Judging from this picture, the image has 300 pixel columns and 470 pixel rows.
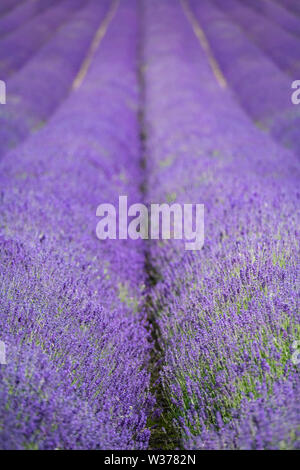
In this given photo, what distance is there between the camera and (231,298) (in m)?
1.96

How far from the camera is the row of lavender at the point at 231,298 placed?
147 cm

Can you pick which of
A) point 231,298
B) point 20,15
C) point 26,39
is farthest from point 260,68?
point 20,15

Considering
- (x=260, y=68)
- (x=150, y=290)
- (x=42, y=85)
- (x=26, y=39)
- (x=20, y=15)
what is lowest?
(x=150, y=290)

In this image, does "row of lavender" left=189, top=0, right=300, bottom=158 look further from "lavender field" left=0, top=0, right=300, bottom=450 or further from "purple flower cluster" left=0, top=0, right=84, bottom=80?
"purple flower cluster" left=0, top=0, right=84, bottom=80

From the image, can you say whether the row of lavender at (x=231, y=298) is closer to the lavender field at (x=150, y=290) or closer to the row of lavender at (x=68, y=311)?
the lavender field at (x=150, y=290)

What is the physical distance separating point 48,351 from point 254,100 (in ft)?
21.2

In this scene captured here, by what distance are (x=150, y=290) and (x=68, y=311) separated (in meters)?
0.96

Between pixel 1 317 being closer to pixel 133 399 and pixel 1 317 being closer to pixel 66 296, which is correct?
pixel 66 296

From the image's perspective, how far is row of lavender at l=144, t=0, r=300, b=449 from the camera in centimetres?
147

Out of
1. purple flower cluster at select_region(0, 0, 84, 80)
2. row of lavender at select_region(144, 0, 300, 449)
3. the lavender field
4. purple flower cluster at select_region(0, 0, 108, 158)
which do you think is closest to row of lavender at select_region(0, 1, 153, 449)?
the lavender field

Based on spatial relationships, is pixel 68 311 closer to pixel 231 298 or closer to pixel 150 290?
pixel 231 298

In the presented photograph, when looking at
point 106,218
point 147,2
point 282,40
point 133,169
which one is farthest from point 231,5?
point 106,218

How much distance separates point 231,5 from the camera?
16328 millimetres

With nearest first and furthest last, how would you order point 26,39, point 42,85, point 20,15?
point 42,85 < point 26,39 < point 20,15
